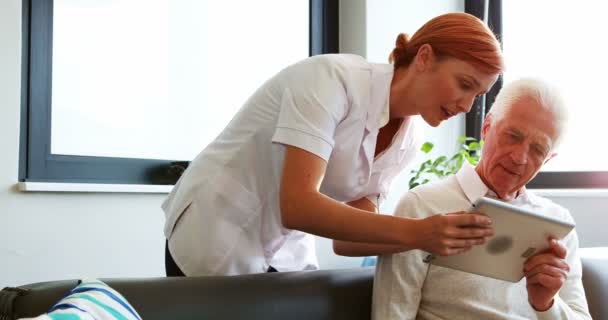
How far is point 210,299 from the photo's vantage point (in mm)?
1199

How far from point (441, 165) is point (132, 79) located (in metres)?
1.46

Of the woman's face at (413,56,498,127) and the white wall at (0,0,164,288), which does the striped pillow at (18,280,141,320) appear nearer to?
the woman's face at (413,56,498,127)

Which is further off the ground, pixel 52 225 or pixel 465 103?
pixel 465 103

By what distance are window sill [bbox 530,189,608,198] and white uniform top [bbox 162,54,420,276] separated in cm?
172

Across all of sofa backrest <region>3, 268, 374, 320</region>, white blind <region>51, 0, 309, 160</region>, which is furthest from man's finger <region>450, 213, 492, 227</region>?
white blind <region>51, 0, 309, 160</region>

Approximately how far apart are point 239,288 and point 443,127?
7.63 ft

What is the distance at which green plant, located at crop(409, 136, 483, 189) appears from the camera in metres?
3.01

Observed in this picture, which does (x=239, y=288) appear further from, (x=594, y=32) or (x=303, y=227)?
(x=594, y=32)

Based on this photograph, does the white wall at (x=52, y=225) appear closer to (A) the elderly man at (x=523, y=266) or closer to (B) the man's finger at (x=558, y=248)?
(A) the elderly man at (x=523, y=266)

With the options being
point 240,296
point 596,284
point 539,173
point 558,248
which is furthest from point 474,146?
point 240,296

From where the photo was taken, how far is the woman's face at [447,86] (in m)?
1.33

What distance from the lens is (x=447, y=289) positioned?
1468mm

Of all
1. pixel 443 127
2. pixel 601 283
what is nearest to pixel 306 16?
pixel 443 127

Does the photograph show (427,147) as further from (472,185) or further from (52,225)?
(52,225)
